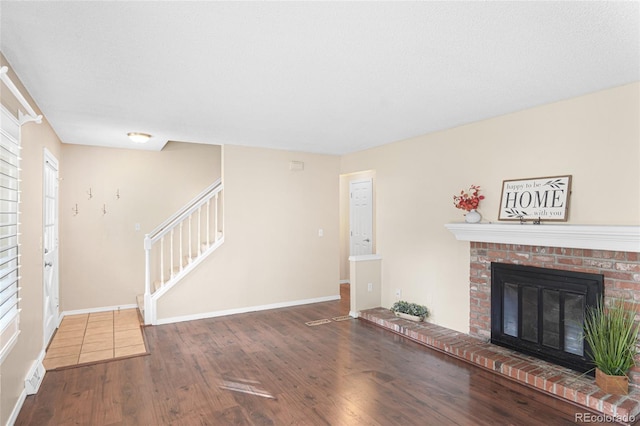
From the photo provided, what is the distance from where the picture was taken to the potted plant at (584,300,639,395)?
2701 millimetres

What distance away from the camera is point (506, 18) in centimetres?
188

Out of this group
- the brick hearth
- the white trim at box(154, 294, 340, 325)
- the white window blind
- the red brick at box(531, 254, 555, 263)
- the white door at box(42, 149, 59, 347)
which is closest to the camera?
the white window blind

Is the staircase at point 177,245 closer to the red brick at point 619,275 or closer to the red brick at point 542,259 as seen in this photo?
the red brick at point 542,259

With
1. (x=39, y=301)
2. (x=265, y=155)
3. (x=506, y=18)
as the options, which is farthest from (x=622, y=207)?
(x=39, y=301)

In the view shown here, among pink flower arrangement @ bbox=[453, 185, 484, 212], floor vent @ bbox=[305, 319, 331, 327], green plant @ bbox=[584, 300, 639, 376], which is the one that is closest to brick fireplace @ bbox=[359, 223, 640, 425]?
green plant @ bbox=[584, 300, 639, 376]

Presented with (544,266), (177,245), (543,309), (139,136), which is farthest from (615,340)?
(177,245)

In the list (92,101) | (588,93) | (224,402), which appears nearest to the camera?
(224,402)

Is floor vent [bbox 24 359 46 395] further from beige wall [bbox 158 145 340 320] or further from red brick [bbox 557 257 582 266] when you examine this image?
red brick [bbox 557 257 582 266]

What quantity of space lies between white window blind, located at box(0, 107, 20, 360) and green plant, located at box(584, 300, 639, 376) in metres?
4.16

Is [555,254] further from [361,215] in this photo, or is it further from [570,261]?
[361,215]

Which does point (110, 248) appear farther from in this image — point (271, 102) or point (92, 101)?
point (271, 102)

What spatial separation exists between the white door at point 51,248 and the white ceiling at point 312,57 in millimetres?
854

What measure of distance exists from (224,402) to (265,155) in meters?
3.76

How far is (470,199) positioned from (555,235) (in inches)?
38.2
